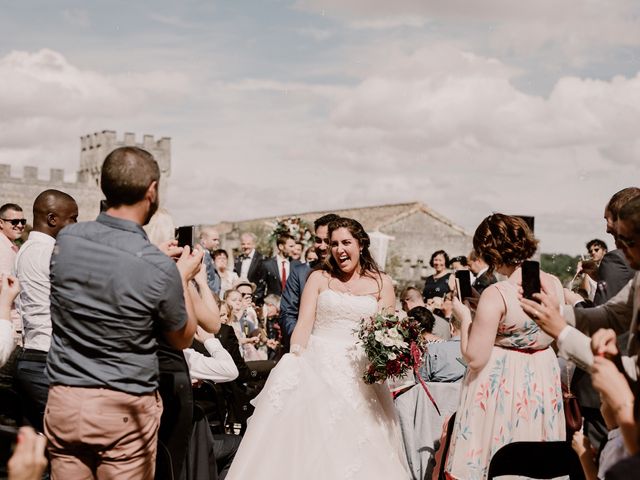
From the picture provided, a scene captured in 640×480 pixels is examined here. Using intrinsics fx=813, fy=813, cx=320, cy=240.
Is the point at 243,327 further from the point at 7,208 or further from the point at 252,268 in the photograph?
the point at 7,208

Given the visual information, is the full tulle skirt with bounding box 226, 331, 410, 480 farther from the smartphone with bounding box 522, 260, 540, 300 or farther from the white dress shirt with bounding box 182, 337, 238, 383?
the smartphone with bounding box 522, 260, 540, 300

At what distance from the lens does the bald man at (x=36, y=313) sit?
4.94 meters

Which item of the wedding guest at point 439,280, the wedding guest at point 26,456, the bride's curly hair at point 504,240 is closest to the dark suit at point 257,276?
the wedding guest at point 439,280

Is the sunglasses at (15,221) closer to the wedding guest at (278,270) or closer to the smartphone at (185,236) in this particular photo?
the smartphone at (185,236)

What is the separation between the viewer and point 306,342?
6070 millimetres

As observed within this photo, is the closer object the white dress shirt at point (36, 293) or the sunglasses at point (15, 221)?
the white dress shirt at point (36, 293)

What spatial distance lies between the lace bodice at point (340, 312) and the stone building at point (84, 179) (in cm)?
4785

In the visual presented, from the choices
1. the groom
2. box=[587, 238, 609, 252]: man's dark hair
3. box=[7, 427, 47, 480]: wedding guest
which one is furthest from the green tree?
box=[7, 427, 47, 480]: wedding guest

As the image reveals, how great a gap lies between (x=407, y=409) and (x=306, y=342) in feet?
4.02

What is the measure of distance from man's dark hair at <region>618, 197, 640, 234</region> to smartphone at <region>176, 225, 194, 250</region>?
7.24ft

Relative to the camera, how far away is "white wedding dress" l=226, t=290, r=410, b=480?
5578 mm

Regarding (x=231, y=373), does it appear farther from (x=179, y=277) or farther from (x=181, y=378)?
(x=179, y=277)

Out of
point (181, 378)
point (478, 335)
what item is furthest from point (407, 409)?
point (181, 378)

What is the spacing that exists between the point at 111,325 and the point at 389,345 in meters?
2.55
